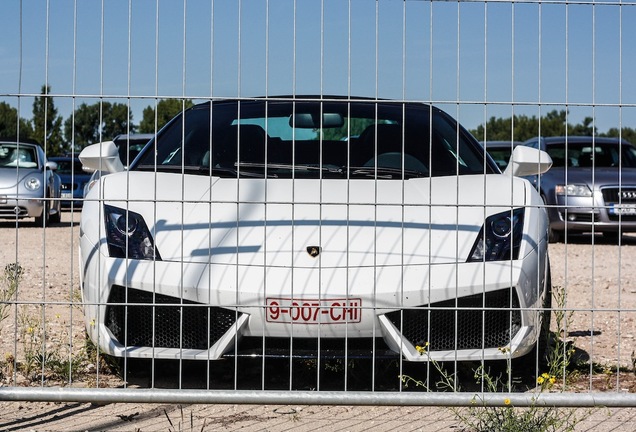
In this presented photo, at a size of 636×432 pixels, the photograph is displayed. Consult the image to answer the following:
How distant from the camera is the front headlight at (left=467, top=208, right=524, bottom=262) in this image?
176 inches

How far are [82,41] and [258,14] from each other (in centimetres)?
73

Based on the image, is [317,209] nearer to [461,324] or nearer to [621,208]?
[461,324]

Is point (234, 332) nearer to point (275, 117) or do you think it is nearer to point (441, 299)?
point (441, 299)

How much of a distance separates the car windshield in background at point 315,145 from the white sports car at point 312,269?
0.33 m

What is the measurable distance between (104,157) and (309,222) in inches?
46.3

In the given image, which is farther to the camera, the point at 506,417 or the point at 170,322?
the point at 170,322

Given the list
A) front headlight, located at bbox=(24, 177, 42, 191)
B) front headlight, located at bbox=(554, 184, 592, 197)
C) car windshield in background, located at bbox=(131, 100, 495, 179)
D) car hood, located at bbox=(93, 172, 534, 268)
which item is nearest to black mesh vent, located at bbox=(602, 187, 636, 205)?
front headlight, located at bbox=(554, 184, 592, 197)

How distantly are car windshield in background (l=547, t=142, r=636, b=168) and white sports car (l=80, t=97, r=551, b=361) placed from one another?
10.1 m

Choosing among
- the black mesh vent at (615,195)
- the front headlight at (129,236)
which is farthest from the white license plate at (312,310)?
the black mesh vent at (615,195)

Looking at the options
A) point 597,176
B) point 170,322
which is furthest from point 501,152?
point 170,322

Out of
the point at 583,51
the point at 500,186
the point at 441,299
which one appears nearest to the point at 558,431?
the point at 441,299

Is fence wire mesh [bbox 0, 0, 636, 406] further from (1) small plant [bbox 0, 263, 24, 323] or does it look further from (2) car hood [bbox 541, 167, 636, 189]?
(2) car hood [bbox 541, 167, 636, 189]

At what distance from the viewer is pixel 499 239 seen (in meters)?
4.54

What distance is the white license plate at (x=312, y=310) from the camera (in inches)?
168
